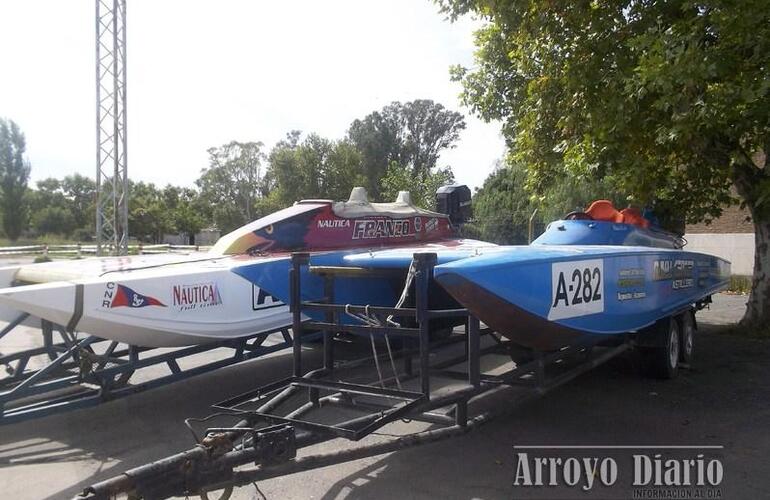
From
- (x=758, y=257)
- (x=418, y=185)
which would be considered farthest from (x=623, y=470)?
(x=418, y=185)

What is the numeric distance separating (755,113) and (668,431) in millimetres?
4208

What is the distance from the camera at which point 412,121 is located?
54.2 m

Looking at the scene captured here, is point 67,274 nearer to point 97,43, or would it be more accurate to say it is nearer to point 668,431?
point 668,431

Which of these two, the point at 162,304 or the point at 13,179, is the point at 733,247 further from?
the point at 13,179

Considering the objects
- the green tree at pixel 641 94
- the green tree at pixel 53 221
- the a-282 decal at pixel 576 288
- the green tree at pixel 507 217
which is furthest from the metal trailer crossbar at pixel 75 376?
the green tree at pixel 53 221

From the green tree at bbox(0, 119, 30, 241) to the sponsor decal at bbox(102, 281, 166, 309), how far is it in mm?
50703

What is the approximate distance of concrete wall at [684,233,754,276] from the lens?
68.4 ft

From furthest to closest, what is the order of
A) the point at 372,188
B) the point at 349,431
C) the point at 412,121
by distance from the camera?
the point at 412,121, the point at 372,188, the point at 349,431

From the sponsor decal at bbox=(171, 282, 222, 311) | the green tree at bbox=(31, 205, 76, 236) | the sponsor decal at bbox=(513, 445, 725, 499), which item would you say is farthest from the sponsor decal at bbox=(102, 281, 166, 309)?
the green tree at bbox=(31, 205, 76, 236)

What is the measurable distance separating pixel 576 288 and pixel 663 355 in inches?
112

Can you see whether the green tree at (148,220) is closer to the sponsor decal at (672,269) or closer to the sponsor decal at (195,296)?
the sponsor decal at (195,296)

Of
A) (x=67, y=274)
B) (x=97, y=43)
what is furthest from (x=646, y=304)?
(x=97, y=43)

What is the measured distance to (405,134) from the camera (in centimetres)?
5362

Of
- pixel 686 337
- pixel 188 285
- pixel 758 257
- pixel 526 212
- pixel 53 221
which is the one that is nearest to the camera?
pixel 188 285
